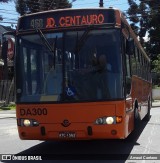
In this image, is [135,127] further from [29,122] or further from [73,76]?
[29,122]

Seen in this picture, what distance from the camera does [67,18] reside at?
10172 mm

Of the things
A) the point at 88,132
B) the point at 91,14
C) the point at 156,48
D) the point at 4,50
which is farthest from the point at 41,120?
the point at 156,48

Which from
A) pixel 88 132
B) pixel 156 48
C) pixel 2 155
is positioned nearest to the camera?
pixel 88 132

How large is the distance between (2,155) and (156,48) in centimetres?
6072

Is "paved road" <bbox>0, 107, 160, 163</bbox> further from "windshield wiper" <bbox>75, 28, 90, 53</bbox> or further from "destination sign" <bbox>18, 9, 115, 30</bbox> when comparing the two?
"destination sign" <bbox>18, 9, 115, 30</bbox>

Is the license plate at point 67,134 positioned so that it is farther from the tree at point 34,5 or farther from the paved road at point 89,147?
the tree at point 34,5

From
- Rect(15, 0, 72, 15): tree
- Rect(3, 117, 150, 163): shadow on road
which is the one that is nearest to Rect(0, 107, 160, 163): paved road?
Rect(3, 117, 150, 163): shadow on road

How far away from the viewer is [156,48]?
69000 mm

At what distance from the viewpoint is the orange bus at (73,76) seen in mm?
9570

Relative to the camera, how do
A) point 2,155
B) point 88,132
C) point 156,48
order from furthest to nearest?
point 156,48 < point 2,155 < point 88,132

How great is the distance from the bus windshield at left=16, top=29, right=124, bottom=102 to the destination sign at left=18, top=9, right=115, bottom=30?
24 cm

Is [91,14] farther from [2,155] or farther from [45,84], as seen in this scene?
[2,155]

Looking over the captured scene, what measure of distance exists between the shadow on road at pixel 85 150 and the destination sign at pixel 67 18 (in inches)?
117

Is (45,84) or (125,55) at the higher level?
(125,55)
